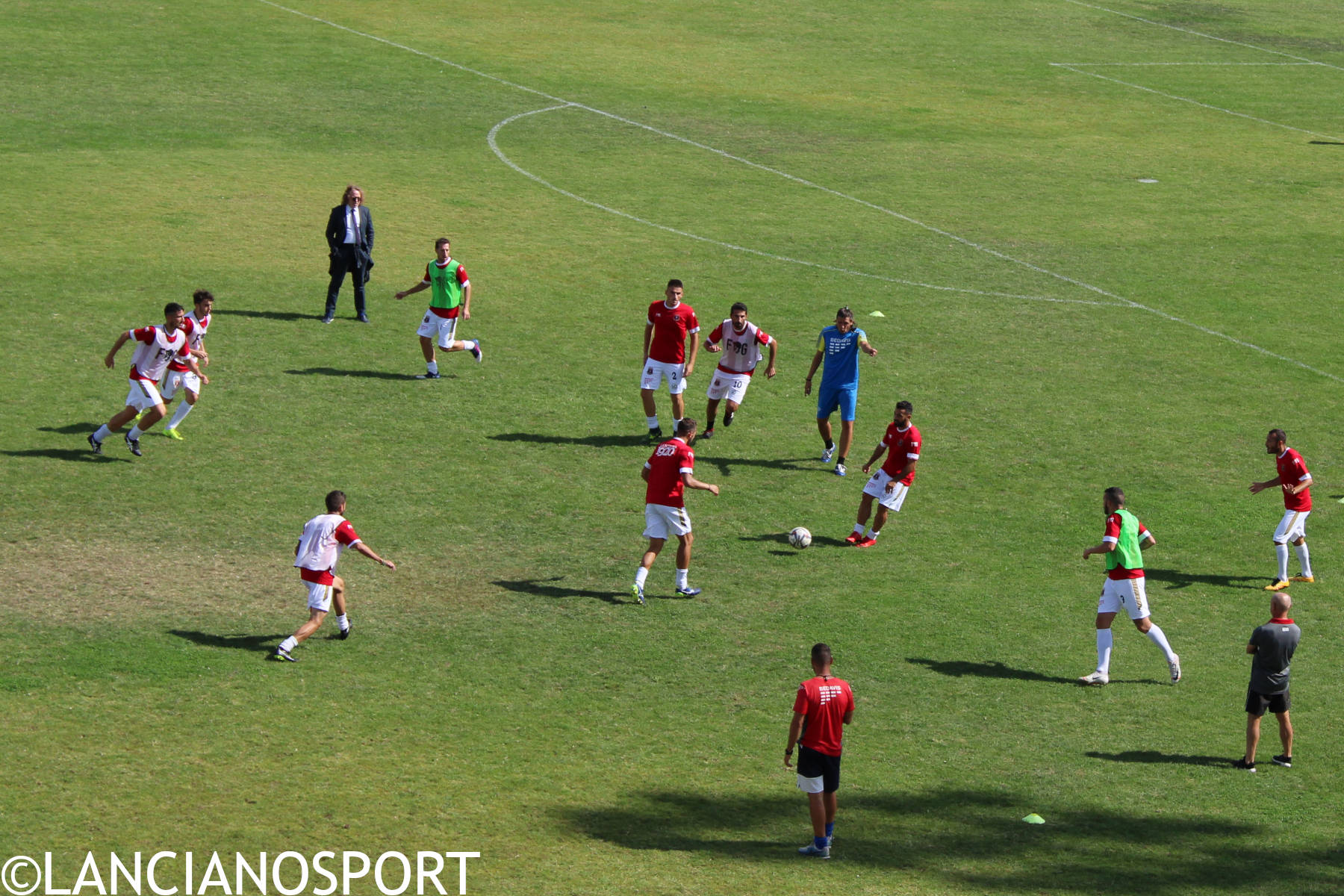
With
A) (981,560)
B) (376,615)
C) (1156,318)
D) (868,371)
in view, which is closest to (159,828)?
(376,615)

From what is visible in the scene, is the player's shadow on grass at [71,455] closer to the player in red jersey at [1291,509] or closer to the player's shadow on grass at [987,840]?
the player's shadow on grass at [987,840]

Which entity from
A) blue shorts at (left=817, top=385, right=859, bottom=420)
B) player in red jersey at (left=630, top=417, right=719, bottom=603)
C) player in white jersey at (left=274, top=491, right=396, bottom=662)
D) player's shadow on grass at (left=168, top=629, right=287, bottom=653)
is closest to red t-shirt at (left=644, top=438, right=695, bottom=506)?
player in red jersey at (left=630, top=417, right=719, bottom=603)

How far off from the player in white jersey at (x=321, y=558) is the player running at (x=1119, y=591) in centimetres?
824

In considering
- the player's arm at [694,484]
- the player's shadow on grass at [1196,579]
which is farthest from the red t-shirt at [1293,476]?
the player's arm at [694,484]

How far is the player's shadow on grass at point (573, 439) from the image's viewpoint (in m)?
24.1

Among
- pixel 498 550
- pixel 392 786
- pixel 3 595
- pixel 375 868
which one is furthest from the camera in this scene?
pixel 498 550

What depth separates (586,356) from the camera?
2784 cm

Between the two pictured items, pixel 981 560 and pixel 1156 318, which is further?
pixel 1156 318

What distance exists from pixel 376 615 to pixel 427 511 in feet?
10.6

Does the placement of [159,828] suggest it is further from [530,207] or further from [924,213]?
[924,213]

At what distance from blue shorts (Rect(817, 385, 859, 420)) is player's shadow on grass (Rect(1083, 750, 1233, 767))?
8384 mm

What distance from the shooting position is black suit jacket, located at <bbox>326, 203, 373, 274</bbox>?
27.9m

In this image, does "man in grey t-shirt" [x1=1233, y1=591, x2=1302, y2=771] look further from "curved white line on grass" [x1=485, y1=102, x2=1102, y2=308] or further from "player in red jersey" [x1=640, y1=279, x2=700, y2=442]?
"curved white line on grass" [x1=485, y1=102, x2=1102, y2=308]

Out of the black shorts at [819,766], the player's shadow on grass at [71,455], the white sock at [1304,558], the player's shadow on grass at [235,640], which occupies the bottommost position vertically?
the player's shadow on grass at [235,640]
